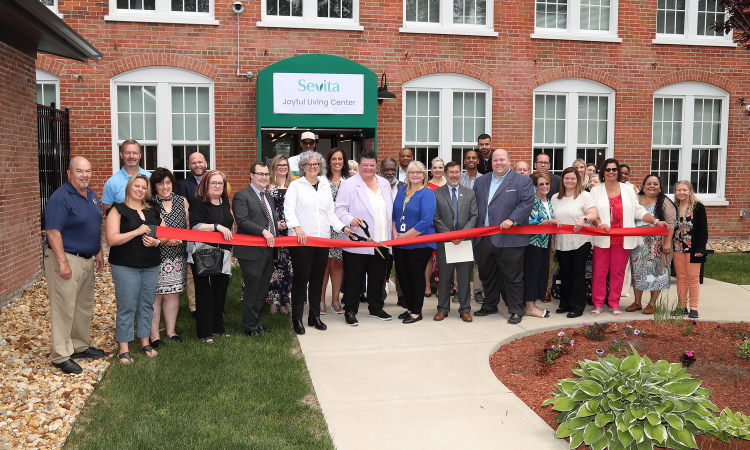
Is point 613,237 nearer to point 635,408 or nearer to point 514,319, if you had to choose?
point 514,319

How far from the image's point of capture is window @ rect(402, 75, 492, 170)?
43.1 feet

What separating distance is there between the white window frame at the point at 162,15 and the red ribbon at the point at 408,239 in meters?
7.32

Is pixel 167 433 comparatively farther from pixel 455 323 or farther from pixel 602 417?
pixel 455 323

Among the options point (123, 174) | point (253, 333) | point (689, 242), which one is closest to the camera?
point (253, 333)

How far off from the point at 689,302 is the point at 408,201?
12.6 feet

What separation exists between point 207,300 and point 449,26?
9.26m

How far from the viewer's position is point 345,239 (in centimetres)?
711

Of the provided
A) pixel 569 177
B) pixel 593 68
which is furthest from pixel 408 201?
pixel 593 68

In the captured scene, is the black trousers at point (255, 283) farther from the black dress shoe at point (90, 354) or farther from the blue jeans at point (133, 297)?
the black dress shoe at point (90, 354)

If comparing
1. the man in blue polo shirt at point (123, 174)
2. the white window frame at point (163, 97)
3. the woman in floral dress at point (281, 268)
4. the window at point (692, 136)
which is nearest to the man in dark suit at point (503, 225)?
the woman in floral dress at point (281, 268)

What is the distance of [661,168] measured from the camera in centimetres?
1454

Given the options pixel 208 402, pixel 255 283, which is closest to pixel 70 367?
pixel 208 402

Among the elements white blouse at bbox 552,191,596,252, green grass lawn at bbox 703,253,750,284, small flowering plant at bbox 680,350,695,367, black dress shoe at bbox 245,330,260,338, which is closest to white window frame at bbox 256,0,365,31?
white blouse at bbox 552,191,596,252

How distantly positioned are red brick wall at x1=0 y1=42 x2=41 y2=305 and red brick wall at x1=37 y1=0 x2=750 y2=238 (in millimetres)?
3012
